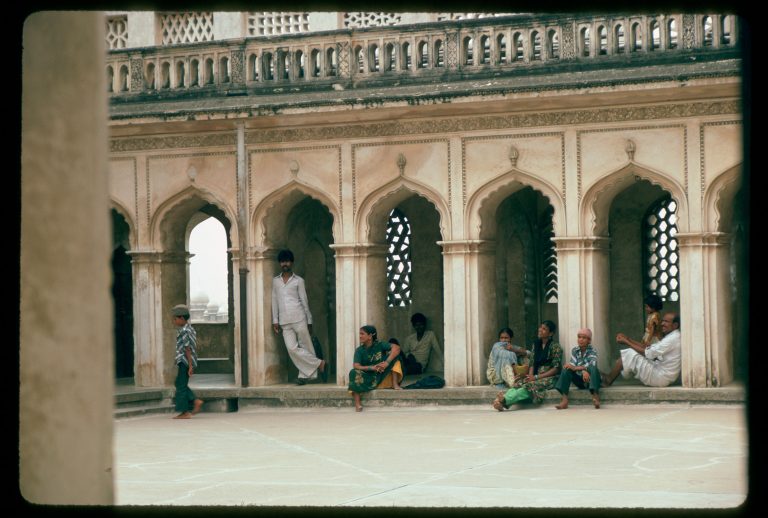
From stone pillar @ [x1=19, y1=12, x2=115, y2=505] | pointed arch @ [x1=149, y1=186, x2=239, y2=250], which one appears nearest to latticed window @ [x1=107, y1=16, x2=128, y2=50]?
pointed arch @ [x1=149, y1=186, x2=239, y2=250]

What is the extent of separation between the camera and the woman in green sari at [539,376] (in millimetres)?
14578

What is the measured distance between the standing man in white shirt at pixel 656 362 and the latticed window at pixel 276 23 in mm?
8381

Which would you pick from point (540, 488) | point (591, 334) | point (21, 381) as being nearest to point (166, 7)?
point (21, 381)

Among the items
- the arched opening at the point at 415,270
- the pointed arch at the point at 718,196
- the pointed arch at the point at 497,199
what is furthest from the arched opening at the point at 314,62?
the pointed arch at the point at 718,196

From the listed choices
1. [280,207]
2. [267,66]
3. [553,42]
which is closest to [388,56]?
[267,66]

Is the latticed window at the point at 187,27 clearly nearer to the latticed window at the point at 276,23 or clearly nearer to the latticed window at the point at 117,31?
the latticed window at the point at 276,23

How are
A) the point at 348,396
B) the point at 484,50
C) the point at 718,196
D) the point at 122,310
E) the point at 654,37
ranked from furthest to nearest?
the point at 122,310 → the point at 484,50 → the point at 348,396 → the point at 654,37 → the point at 718,196

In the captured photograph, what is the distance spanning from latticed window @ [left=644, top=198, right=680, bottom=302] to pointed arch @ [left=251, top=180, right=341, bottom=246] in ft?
14.6

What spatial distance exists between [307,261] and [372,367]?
146 inches

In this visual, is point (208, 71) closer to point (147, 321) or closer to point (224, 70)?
point (224, 70)

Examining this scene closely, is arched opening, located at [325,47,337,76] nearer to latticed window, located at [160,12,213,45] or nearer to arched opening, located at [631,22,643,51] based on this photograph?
arched opening, located at [631,22,643,51]

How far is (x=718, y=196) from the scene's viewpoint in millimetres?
14523

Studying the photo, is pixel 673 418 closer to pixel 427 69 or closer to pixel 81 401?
pixel 427 69

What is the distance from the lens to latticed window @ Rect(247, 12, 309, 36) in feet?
66.3
